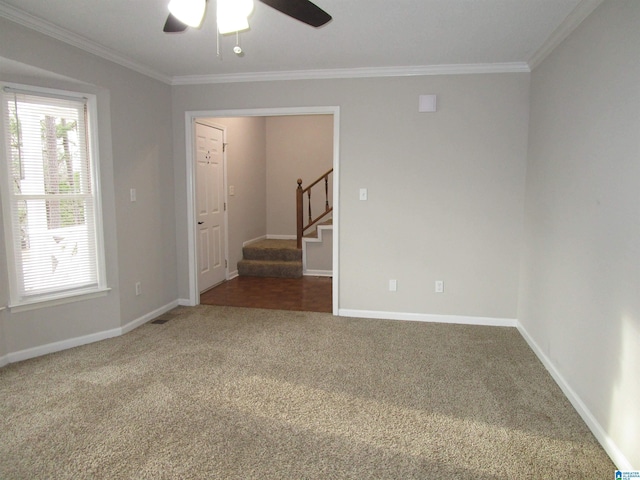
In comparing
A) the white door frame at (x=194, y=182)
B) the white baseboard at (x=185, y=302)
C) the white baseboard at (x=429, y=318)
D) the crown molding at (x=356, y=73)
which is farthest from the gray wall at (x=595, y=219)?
the white baseboard at (x=185, y=302)

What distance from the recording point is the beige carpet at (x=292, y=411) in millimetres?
2059

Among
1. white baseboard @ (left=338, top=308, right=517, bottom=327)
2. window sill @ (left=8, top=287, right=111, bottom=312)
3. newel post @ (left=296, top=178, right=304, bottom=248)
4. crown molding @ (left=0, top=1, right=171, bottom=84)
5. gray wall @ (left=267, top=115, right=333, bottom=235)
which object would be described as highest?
crown molding @ (left=0, top=1, right=171, bottom=84)

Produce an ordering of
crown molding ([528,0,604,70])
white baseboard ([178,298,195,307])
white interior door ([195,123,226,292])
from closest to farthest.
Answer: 1. crown molding ([528,0,604,70])
2. white baseboard ([178,298,195,307])
3. white interior door ([195,123,226,292])

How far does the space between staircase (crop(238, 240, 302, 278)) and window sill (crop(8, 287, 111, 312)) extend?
2.69 meters

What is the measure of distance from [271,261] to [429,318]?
287 cm

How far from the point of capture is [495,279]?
161 inches

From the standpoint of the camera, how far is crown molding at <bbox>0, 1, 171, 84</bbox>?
109 inches

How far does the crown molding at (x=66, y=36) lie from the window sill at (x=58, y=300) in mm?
1961

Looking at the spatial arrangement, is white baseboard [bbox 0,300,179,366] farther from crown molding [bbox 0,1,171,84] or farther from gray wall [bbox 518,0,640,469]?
gray wall [bbox 518,0,640,469]

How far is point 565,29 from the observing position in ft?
9.51

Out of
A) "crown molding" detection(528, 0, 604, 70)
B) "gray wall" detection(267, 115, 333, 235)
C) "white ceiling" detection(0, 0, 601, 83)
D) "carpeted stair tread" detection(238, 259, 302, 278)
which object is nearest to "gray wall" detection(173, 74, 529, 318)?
"white ceiling" detection(0, 0, 601, 83)

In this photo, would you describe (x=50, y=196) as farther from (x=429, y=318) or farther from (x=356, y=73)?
(x=429, y=318)

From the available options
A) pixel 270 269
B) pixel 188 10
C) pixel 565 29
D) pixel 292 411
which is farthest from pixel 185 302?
pixel 565 29

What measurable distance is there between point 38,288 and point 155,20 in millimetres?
2210
